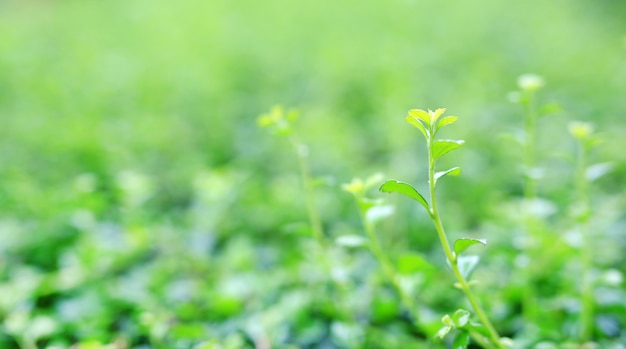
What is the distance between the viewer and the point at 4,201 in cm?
135

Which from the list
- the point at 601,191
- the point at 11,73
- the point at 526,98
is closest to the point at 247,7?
the point at 11,73

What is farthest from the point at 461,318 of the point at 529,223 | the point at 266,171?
the point at 266,171

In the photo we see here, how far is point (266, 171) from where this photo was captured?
5.34ft

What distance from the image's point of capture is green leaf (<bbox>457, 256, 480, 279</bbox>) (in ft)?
2.06

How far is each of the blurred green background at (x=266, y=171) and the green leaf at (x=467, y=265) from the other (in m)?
0.25

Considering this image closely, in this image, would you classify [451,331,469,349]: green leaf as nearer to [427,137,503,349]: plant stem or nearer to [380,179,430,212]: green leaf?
[427,137,503,349]: plant stem

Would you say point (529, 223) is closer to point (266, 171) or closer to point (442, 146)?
point (442, 146)

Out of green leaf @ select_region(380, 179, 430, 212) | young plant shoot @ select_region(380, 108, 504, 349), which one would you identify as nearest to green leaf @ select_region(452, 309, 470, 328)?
young plant shoot @ select_region(380, 108, 504, 349)

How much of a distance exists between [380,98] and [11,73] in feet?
5.42

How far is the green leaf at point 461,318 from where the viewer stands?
0.58 m

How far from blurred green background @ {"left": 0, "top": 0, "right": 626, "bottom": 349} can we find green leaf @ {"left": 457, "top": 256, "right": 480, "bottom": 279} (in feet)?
0.82

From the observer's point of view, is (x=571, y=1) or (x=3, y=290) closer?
(x=3, y=290)

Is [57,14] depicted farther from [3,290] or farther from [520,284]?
[520,284]

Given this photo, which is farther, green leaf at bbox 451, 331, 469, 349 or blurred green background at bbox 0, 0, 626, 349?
blurred green background at bbox 0, 0, 626, 349
